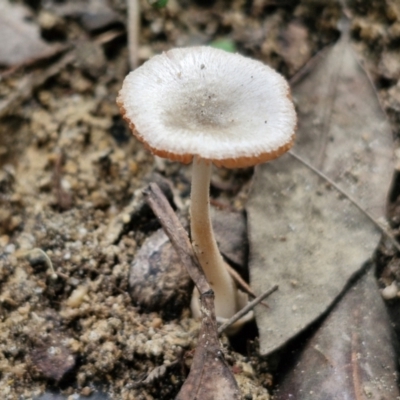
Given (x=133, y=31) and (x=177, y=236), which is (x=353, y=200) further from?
(x=133, y=31)

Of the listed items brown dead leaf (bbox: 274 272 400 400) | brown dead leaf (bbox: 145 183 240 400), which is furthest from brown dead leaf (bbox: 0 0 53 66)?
brown dead leaf (bbox: 274 272 400 400)

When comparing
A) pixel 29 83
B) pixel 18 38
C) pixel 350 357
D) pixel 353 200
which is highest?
pixel 18 38

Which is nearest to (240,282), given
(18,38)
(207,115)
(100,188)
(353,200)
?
(353,200)

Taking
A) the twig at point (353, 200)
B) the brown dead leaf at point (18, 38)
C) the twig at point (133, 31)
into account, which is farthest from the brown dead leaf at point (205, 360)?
the brown dead leaf at point (18, 38)

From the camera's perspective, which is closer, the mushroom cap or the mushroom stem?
the mushroom cap

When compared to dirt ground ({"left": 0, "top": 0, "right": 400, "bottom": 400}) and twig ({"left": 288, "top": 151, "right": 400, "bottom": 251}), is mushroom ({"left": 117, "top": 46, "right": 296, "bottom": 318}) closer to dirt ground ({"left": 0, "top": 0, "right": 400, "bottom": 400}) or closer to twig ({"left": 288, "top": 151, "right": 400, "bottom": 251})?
dirt ground ({"left": 0, "top": 0, "right": 400, "bottom": 400})

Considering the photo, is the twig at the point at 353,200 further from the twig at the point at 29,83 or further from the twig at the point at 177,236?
the twig at the point at 29,83
